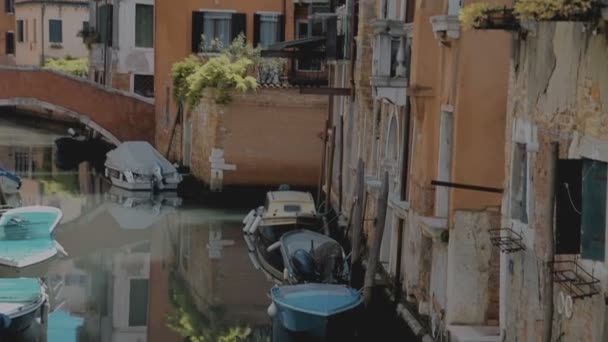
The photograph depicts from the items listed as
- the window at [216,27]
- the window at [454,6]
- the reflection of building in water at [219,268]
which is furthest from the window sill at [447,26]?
the window at [216,27]

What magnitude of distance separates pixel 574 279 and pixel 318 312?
3851 millimetres

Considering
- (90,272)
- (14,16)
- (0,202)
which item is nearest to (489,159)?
(90,272)

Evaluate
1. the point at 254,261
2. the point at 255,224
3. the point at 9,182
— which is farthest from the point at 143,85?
the point at 254,261

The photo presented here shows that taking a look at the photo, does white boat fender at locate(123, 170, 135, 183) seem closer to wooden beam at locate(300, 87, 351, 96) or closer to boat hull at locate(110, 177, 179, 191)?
boat hull at locate(110, 177, 179, 191)

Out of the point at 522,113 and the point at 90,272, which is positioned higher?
the point at 522,113

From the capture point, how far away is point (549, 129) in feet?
21.1

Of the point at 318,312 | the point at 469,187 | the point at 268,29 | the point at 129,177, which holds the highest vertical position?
the point at 268,29

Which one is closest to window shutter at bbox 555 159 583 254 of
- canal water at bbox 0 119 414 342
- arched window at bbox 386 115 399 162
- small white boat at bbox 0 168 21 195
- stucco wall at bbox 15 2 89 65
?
Answer: canal water at bbox 0 119 414 342

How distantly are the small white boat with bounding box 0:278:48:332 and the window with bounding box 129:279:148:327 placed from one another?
4.17 feet

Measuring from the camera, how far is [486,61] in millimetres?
8719

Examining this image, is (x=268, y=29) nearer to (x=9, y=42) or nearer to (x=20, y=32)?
(x=20, y=32)

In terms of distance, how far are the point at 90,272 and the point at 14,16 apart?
92.4 ft

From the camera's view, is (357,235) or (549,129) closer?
(549,129)

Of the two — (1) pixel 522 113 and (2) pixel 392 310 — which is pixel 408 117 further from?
(1) pixel 522 113
